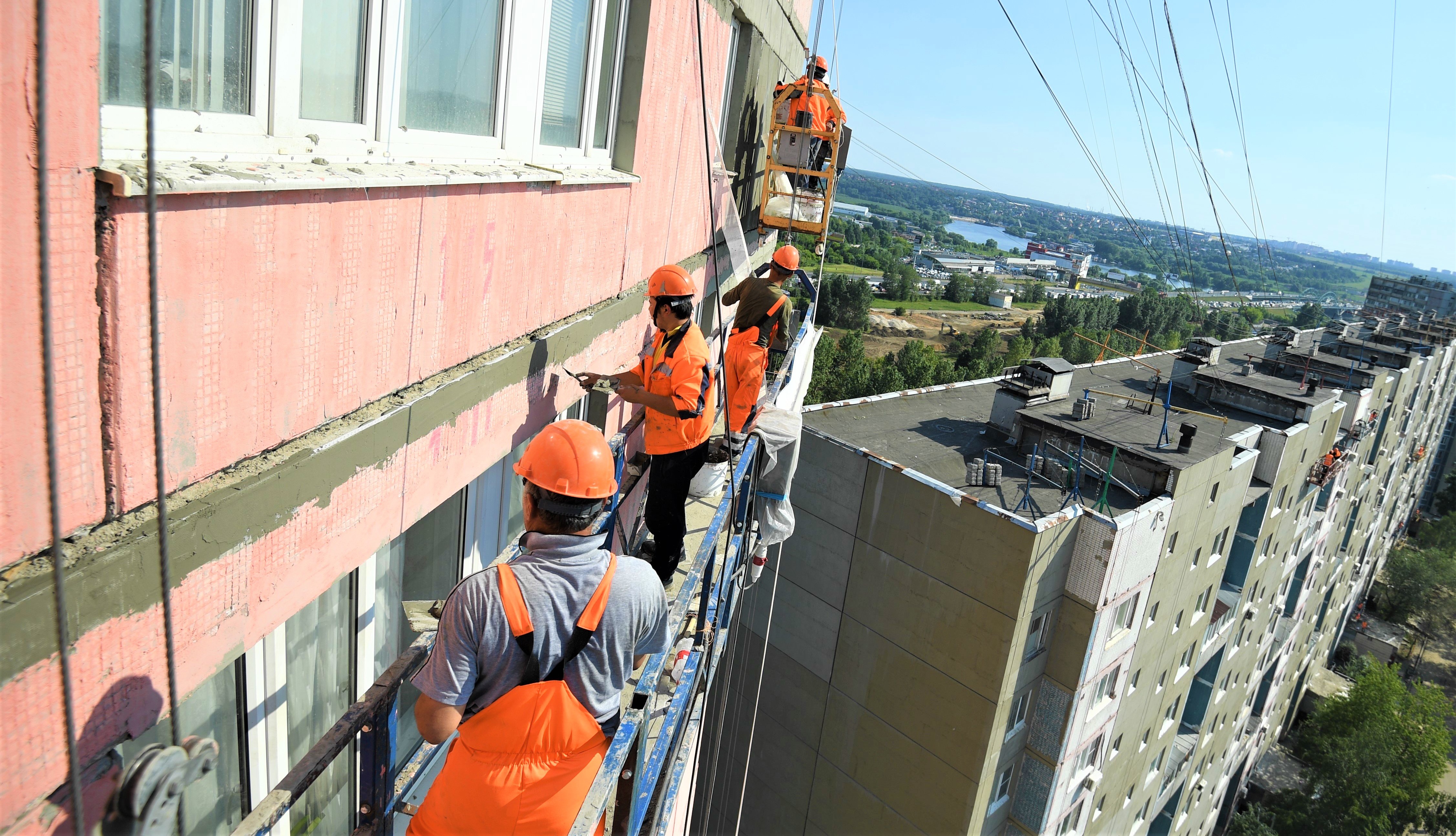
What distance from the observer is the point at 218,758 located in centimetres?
309

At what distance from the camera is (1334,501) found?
30.9 meters

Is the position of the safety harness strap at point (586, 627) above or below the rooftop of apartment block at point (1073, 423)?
above

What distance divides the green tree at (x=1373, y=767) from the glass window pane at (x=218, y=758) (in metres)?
40.9

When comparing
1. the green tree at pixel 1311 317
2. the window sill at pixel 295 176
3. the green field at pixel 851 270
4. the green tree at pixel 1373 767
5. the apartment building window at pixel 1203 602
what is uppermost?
the window sill at pixel 295 176

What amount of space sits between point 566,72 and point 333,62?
228 cm

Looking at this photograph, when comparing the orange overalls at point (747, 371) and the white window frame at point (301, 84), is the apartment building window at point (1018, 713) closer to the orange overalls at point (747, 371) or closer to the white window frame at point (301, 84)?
the orange overalls at point (747, 371)

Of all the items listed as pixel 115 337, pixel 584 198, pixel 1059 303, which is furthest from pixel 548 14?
pixel 1059 303

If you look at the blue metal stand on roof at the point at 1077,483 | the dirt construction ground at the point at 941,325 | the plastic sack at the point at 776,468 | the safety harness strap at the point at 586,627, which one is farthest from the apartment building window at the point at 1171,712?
the dirt construction ground at the point at 941,325

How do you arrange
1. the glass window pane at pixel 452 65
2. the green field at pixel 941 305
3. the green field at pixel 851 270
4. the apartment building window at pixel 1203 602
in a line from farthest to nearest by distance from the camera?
the green field at pixel 851 270
the green field at pixel 941 305
the apartment building window at pixel 1203 602
the glass window pane at pixel 452 65

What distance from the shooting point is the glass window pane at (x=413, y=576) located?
166 inches

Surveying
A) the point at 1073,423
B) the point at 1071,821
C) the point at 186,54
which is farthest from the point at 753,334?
the point at 1071,821

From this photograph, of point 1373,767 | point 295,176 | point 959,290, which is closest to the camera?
point 295,176

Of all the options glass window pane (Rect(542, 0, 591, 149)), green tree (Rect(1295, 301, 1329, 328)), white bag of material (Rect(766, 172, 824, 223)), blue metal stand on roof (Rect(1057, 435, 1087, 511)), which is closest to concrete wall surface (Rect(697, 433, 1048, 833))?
blue metal stand on roof (Rect(1057, 435, 1087, 511))

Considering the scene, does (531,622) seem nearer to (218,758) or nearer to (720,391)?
(218,758)
